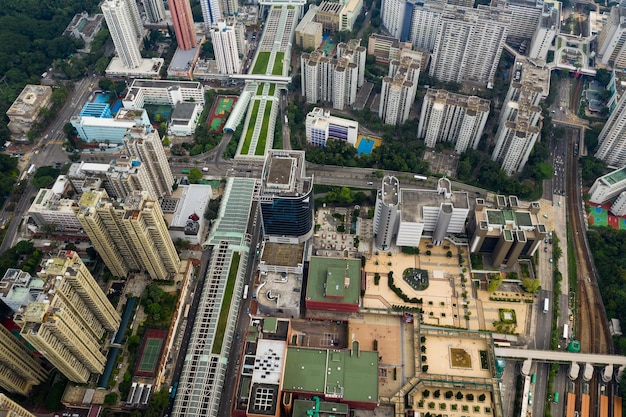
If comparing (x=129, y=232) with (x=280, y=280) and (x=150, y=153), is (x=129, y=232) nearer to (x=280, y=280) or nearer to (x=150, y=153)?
(x=150, y=153)

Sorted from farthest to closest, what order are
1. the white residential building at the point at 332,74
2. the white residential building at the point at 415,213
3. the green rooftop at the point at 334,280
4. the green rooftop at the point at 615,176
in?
the white residential building at the point at 332,74
the green rooftop at the point at 615,176
the white residential building at the point at 415,213
the green rooftop at the point at 334,280

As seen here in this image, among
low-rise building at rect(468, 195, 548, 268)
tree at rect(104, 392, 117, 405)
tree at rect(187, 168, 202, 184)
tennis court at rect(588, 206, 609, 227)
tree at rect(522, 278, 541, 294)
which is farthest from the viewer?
tree at rect(187, 168, 202, 184)

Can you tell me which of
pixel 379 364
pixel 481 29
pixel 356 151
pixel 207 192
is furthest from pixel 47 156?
pixel 481 29

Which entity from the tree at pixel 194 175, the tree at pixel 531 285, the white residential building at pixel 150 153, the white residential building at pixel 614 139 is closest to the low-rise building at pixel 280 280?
the tree at pixel 194 175

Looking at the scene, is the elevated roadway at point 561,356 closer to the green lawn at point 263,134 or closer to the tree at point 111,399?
the tree at point 111,399

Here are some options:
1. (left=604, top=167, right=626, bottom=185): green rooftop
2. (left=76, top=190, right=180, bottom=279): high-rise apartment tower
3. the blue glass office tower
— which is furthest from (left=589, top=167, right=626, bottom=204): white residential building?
(left=76, top=190, right=180, bottom=279): high-rise apartment tower

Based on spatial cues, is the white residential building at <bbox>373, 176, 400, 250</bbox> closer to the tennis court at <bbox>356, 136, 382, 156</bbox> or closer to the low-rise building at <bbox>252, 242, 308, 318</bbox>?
the low-rise building at <bbox>252, 242, 308, 318</bbox>
